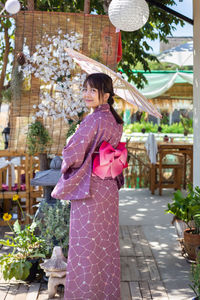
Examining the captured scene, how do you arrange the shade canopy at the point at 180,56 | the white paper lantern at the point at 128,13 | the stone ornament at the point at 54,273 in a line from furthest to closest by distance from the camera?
the shade canopy at the point at 180,56
the white paper lantern at the point at 128,13
the stone ornament at the point at 54,273

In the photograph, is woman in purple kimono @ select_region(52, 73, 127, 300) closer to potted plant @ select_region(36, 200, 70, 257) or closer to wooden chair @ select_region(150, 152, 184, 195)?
potted plant @ select_region(36, 200, 70, 257)

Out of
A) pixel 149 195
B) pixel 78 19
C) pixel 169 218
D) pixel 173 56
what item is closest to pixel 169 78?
pixel 173 56

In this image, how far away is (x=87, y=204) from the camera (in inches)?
114

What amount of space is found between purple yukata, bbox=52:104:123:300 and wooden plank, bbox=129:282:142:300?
44 centimetres

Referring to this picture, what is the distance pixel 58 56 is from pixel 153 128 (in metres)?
7.57

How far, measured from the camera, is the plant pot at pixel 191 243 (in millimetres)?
4016

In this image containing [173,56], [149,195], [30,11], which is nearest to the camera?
[30,11]

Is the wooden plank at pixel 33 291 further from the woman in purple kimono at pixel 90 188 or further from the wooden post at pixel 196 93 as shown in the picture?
the wooden post at pixel 196 93

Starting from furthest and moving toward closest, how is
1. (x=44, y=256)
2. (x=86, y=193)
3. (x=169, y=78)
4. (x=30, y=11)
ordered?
(x=169, y=78), (x=30, y=11), (x=44, y=256), (x=86, y=193)

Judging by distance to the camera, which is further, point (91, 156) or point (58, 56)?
point (58, 56)

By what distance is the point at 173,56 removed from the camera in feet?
29.3

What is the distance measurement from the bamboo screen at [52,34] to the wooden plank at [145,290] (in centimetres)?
189

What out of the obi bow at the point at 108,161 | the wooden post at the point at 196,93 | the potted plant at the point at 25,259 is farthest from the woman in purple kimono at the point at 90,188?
the wooden post at the point at 196,93

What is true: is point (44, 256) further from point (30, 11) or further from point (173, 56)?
point (173, 56)
